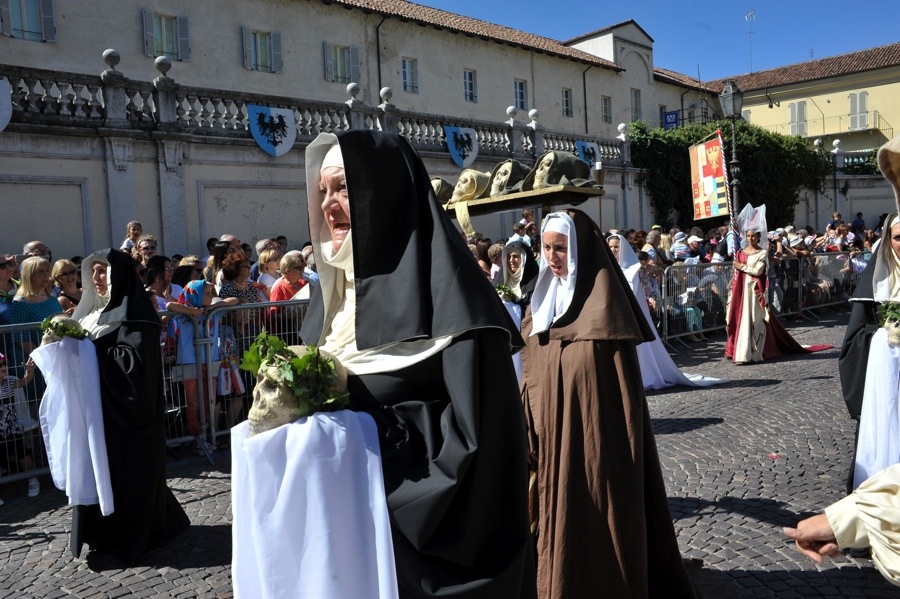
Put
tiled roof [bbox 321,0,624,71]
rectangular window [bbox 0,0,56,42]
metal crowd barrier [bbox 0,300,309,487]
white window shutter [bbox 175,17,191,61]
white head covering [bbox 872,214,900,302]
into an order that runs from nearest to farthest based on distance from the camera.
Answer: white head covering [bbox 872,214,900,302]
metal crowd barrier [bbox 0,300,309,487]
rectangular window [bbox 0,0,56,42]
white window shutter [bbox 175,17,191,61]
tiled roof [bbox 321,0,624,71]

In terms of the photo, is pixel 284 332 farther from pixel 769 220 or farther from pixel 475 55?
pixel 769 220

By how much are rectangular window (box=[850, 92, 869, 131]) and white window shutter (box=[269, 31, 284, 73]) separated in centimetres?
3905

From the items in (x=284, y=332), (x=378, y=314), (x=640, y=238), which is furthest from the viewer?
(x=640, y=238)

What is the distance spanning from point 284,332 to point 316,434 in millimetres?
6097

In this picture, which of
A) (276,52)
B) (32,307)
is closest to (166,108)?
(32,307)

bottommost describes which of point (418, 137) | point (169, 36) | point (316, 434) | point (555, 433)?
point (555, 433)

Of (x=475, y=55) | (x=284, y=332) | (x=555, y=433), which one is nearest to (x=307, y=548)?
(x=555, y=433)

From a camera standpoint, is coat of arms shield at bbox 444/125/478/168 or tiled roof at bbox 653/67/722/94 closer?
coat of arms shield at bbox 444/125/478/168

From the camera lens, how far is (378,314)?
2586mm

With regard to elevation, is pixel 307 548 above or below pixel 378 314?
below

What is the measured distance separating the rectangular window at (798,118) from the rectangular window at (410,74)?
109 feet

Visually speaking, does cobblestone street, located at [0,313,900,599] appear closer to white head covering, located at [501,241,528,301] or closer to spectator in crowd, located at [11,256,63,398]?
spectator in crowd, located at [11,256,63,398]

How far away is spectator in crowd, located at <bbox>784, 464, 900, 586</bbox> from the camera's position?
12.6 ft

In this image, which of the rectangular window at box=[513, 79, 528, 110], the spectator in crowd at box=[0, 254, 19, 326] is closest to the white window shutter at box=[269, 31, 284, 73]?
the rectangular window at box=[513, 79, 528, 110]
